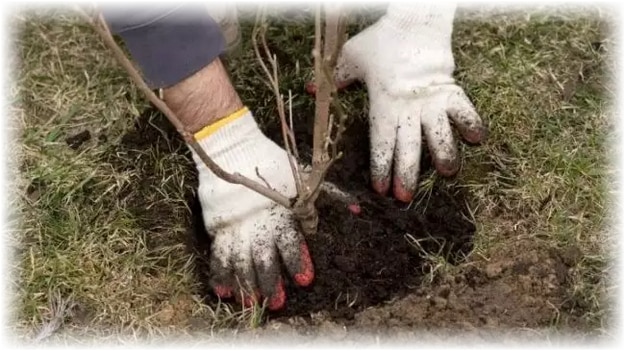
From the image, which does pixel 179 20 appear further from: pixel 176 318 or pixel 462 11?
pixel 462 11

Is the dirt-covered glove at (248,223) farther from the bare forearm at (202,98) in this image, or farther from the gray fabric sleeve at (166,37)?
the gray fabric sleeve at (166,37)

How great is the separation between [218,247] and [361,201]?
0.33m

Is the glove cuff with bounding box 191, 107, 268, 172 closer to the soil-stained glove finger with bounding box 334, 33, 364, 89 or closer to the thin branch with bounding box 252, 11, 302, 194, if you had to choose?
the thin branch with bounding box 252, 11, 302, 194

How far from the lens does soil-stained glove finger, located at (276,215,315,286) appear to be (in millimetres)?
1992

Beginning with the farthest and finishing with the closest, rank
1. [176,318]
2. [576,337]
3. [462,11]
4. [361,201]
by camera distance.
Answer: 1. [462,11]
2. [361,201]
3. [176,318]
4. [576,337]

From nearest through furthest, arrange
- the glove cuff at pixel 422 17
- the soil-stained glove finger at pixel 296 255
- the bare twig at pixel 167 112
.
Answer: the bare twig at pixel 167 112
the soil-stained glove finger at pixel 296 255
the glove cuff at pixel 422 17

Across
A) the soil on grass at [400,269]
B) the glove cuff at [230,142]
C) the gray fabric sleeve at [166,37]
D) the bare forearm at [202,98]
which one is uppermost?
the gray fabric sleeve at [166,37]

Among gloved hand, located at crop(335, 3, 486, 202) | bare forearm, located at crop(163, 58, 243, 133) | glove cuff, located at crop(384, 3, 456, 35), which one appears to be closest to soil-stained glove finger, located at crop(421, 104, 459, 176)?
gloved hand, located at crop(335, 3, 486, 202)

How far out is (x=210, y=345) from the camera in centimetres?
192

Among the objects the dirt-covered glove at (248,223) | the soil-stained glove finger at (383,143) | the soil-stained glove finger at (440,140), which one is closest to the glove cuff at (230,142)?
the dirt-covered glove at (248,223)

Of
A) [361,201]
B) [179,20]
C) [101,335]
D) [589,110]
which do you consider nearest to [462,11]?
[589,110]

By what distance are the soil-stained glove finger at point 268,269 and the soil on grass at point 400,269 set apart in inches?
1.0

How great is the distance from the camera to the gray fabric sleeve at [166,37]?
1.90 metres

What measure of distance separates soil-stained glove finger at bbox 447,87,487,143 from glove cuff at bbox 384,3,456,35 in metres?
0.17
